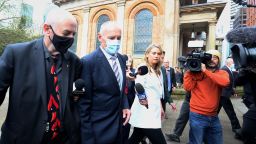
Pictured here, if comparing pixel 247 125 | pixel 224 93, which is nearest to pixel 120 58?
pixel 247 125

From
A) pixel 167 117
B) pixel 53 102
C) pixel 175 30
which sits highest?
pixel 175 30

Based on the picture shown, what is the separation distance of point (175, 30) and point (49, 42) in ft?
81.8

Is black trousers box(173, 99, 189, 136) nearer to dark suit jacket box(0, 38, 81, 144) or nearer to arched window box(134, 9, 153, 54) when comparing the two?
dark suit jacket box(0, 38, 81, 144)

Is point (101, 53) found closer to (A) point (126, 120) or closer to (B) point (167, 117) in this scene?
(A) point (126, 120)

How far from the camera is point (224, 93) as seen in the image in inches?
318

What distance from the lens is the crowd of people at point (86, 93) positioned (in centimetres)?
256

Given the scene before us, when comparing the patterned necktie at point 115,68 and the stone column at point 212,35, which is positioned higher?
the stone column at point 212,35

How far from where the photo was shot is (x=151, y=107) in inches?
172

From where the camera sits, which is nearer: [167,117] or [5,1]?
[167,117]

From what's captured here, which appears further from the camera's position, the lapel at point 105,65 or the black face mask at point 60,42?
the lapel at point 105,65

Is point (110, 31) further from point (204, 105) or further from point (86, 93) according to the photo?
point (204, 105)

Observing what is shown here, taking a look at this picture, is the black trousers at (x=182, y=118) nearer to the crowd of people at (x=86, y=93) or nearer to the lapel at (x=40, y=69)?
the crowd of people at (x=86, y=93)

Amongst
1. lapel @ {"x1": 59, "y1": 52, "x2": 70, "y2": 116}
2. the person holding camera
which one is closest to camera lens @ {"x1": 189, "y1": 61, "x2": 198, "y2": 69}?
the person holding camera

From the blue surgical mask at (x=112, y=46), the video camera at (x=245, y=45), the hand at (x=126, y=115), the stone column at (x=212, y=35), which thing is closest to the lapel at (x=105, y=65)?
the blue surgical mask at (x=112, y=46)
